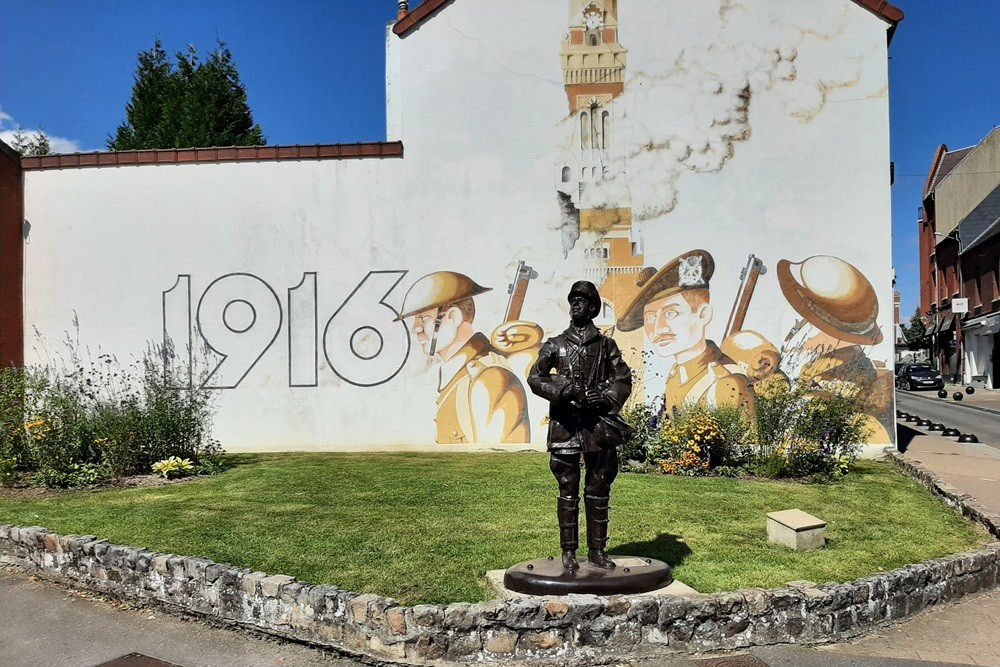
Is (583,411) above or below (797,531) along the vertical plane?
above

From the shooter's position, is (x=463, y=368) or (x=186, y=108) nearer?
(x=463, y=368)

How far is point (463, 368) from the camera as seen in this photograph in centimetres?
1358

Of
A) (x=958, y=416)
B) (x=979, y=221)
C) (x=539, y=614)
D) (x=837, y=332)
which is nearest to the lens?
(x=539, y=614)

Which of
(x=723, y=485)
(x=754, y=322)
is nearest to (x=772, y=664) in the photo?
(x=723, y=485)

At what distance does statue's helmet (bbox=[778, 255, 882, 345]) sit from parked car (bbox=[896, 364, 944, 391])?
27851 mm

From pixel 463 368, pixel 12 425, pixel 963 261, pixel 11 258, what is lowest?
pixel 12 425

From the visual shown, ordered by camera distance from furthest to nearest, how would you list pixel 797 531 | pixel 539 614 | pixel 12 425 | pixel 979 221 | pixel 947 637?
pixel 979 221
pixel 12 425
pixel 797 531
pixel 947 637
pixel 539 614

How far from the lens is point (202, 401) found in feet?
44.4

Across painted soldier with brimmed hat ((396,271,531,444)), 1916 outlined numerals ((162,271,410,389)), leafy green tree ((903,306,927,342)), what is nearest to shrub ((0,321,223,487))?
1916 outlined numerals ((162,271,410,389))

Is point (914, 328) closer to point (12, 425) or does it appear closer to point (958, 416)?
point (958, 416)

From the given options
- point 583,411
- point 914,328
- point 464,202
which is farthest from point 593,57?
point 914,328

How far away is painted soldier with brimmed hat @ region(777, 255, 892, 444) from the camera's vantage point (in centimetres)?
1302

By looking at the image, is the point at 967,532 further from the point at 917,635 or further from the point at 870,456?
the point at 870,456

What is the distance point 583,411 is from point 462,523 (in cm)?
313
